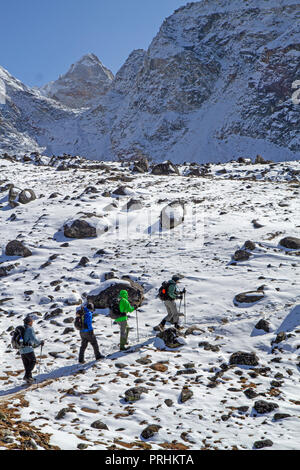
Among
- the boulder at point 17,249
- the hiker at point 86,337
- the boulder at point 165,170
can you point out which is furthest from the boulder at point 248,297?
the boulder at point 165,170

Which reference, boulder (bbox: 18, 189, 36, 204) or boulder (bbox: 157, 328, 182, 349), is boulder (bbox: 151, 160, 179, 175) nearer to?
boulder (bbox: 18, 189, 36, 204)

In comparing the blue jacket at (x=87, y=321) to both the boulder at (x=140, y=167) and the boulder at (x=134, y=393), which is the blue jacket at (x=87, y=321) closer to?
the boulder at (x=134, y=393)

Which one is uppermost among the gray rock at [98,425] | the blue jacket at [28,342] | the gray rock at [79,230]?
the gray rock at [79,230]

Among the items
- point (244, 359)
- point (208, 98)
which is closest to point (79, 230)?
point (244, 359)

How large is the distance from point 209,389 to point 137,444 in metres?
2.30

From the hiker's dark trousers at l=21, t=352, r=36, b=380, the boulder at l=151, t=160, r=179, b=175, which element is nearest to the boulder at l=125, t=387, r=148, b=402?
the hiker's dark trousers at l=21, t=352, r=36, b=380

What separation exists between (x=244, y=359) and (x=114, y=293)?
5.84m

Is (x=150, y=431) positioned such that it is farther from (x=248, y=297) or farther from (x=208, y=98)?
(x=208, y=98)

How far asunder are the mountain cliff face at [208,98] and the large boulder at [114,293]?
265ft

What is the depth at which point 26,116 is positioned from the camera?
511 feet

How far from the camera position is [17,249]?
717 inches

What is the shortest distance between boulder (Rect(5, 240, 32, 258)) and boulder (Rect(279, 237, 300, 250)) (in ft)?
42.5

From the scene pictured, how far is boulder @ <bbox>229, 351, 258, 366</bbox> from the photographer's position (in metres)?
8.23

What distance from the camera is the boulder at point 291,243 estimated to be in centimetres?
1549
